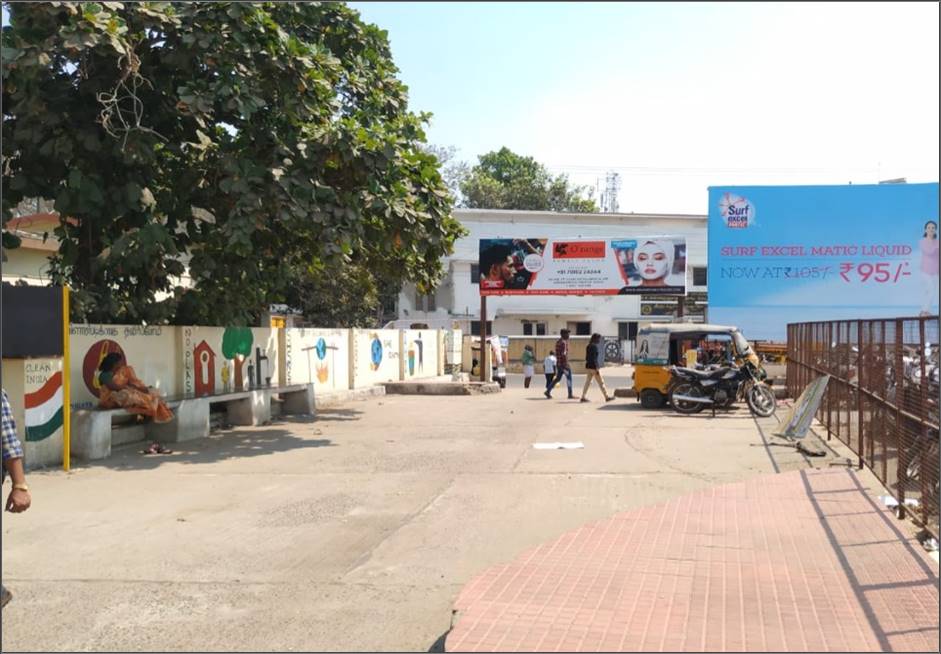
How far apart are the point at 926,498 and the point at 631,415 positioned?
1149 cm

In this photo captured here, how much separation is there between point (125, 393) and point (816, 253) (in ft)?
86.4

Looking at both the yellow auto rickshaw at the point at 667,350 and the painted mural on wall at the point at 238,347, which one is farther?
the yellow auto rickshaw at the point at 667,350

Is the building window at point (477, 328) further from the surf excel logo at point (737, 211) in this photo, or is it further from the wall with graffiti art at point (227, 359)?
the wall with graffiti art at point (227, 359)

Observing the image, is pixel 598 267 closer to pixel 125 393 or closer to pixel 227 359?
pixel 227 359

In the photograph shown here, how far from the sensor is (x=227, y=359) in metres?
16.9

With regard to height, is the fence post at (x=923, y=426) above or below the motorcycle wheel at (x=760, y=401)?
above

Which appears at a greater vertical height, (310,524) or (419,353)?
(419,353)

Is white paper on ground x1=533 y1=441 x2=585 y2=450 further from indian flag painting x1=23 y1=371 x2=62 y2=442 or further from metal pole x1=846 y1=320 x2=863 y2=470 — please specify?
indian flag painting x1=23 y1=371 x2=62 y2=442

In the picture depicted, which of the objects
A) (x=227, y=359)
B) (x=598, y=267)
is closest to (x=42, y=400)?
(x=227, y=359)

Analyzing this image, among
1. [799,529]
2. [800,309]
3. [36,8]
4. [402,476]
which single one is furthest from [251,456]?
[800,309]

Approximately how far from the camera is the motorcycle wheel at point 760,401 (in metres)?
17.3

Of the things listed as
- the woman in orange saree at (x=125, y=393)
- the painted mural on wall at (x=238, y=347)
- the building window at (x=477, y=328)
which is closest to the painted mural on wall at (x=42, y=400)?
the woman in orange saree at (x=125, y=393)

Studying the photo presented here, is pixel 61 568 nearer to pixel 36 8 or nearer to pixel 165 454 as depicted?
pixel 165 454

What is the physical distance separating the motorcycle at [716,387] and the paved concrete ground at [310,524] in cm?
282
